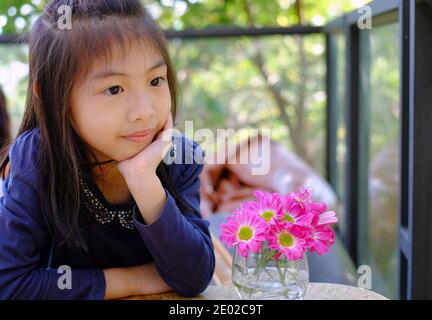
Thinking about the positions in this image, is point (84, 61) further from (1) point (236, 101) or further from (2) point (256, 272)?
(1) point (236, 101)

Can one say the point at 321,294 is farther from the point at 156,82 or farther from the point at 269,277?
the point at 156,82

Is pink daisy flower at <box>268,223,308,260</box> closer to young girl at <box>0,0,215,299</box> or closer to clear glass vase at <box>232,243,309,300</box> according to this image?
clear glass vase at <box>232,243,309,300</box>

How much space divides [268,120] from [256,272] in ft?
11.4

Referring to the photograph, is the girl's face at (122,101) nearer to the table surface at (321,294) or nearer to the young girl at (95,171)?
the young girl at (95,171)

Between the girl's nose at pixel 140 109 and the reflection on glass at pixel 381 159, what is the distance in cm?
122

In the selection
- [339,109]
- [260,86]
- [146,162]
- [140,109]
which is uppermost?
[260,86]

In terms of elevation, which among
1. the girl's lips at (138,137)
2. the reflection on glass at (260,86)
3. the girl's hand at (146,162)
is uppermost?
the reflection on glass at (260,86)

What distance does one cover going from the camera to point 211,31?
3695 mm

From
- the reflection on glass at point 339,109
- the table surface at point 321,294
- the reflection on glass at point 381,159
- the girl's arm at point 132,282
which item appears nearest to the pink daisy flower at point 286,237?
the table surface at point 321,294

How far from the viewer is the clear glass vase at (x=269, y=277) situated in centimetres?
114

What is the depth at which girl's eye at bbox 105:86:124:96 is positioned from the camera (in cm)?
131

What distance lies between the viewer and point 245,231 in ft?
3.70

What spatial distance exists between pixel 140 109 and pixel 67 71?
0.19m

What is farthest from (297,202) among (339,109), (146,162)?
(339,109)
